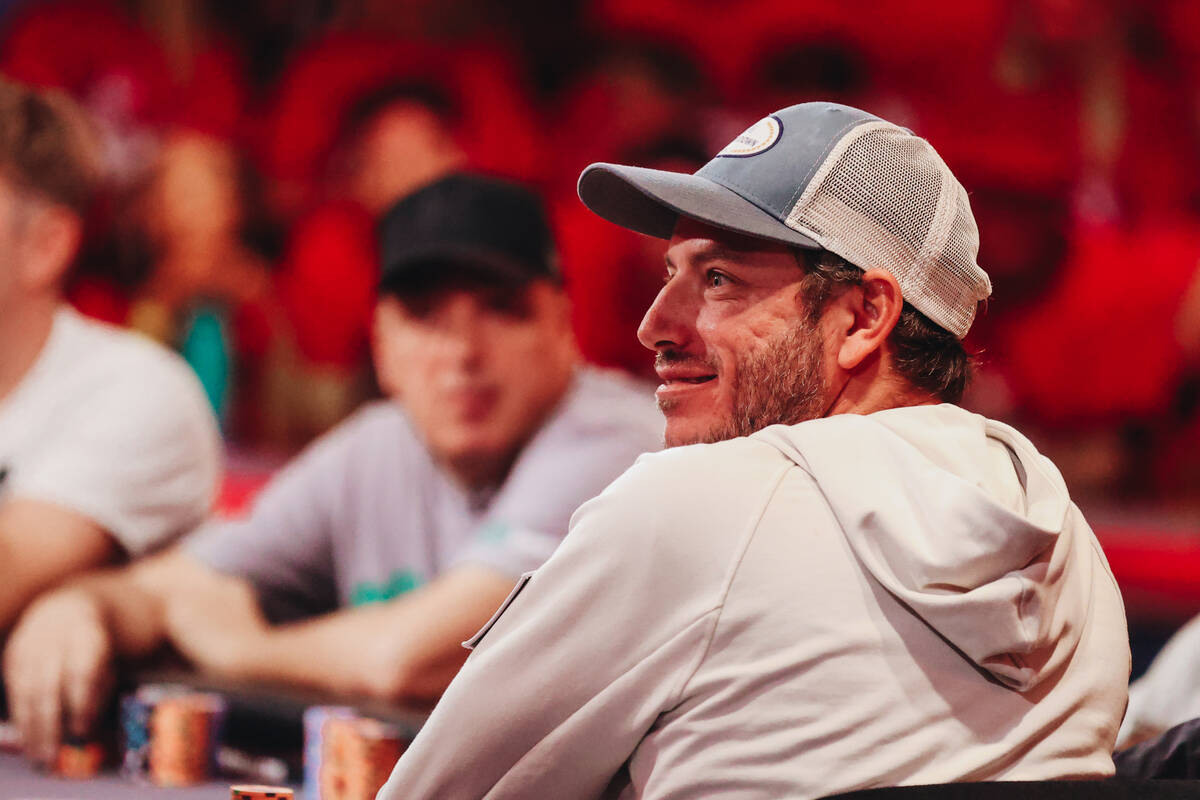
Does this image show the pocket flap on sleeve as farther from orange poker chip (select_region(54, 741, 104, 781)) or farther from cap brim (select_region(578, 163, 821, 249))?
orange poker chip (select_region(54, 741, 104, 781))

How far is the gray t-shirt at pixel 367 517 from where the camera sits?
2348 millimetres

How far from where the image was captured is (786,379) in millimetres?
1216

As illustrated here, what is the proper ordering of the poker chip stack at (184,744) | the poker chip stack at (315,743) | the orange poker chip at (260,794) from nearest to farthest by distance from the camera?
the orange poker chip at (260,794) → the poker chip stack at (315,743) → the poker chip stack at (184,744)

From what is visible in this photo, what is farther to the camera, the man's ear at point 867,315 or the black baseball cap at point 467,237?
the black baseball cap at point 467,237

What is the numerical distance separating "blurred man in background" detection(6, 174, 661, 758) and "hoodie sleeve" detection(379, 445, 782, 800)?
0.97m

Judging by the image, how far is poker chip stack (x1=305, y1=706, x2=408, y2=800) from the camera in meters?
1.68

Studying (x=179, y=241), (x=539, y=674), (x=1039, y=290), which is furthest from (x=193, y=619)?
(x=179, y=241)

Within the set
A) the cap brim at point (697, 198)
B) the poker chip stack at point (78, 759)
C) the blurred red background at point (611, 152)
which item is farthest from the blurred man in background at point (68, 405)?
the blurred red background at point (611, 152)

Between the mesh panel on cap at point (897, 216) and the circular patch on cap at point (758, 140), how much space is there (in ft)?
0.20

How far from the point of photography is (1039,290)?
4602mm

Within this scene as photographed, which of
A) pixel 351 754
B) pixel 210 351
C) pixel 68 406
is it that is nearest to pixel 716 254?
pixel 351 754

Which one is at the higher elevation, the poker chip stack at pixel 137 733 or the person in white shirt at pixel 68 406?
the person in white shirt at pixel 68 406

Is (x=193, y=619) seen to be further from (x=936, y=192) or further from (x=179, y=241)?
(x=179, y=241)

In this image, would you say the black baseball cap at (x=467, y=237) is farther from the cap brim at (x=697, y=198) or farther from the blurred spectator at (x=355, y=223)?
the blurred spectator at (x=355, y=223)
